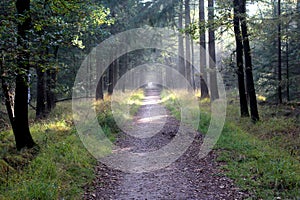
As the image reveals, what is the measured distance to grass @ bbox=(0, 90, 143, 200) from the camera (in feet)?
19.0

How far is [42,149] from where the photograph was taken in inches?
339

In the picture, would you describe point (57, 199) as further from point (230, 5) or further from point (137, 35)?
point (137, 35)

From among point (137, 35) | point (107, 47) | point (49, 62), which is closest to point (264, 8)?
point (137, 35)

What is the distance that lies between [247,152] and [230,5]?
7835 mm

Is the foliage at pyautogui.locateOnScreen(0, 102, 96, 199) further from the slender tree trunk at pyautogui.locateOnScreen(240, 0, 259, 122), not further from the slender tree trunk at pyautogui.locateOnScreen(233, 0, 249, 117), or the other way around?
the slender tree trunk at pyautogui.locateOnScreen(233, 0, 249, 117)

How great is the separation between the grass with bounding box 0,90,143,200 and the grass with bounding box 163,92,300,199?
144 inches

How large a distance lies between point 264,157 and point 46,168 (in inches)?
218

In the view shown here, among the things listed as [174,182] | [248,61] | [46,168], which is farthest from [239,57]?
[46,168]

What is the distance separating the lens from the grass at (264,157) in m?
6.17

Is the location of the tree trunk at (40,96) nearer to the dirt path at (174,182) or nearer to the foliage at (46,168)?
the foliage at (46,168)

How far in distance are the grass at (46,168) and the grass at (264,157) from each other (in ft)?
12.0

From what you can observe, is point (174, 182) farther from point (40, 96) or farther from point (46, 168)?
point (40, 96)

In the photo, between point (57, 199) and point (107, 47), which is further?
point (107, 47)

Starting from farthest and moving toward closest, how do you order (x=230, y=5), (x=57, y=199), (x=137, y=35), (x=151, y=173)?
(x=137, y=35) < (x=230, y=5) < (x=151, y=173) < (x=57, y=199)
